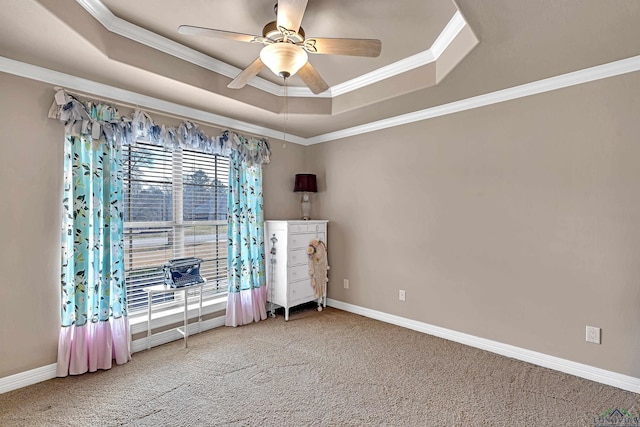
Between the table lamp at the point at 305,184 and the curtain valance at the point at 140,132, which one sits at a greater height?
the curtain valance at the point at 140,132

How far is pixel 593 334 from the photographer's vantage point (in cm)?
244

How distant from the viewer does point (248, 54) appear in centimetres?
268

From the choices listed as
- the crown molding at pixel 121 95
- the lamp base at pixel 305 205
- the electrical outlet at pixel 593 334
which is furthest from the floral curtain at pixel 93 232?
the electrical outlet at pixel 593 334

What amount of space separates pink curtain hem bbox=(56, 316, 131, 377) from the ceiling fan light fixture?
2.46 metres

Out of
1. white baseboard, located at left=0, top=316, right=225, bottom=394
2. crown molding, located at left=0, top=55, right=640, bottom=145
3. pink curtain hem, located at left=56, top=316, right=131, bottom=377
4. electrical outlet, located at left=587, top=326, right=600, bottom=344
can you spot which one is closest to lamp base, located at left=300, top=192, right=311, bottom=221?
crown molding, located at left=0, top=55, right=640, bottom=145

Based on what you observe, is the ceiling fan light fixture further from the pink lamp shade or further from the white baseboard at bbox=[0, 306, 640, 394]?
the white baseboard at bbox=[0, 306, 640, 394]

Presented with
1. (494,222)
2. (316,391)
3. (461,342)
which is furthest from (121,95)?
(461,342)

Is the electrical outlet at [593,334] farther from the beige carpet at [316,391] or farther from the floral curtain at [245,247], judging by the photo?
the floral curtain at [245,247]

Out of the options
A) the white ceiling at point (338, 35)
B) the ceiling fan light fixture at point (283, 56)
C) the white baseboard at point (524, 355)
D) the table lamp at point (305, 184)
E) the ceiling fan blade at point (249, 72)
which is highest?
the white ceiling at point (338, 35)

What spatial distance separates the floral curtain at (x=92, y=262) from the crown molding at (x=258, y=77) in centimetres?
92

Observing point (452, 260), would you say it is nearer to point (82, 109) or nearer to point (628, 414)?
point (628, 414)

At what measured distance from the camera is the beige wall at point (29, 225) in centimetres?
228

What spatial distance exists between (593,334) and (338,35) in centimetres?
302

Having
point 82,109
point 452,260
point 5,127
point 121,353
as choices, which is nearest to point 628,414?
point 452,260
